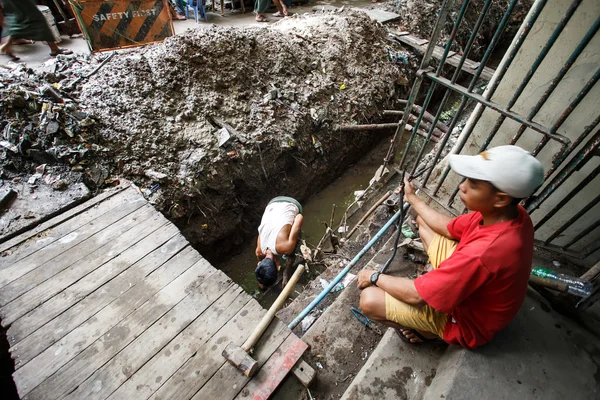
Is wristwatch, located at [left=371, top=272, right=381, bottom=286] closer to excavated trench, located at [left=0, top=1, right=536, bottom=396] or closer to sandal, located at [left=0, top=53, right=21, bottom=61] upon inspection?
Answer: excavated trench, located at [left=0, top=1, right=536, bottom=396]

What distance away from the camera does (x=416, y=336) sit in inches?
84.4

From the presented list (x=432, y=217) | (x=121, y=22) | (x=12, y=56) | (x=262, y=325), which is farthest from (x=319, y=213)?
(x=12, y=56)

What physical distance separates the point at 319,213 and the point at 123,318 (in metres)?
3.93

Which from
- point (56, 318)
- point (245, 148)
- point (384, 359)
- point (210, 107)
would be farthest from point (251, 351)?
point (210, 107)

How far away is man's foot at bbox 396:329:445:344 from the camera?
2120 mm

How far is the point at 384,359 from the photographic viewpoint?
6.92ft

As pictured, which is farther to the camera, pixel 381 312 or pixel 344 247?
pixel 344 247

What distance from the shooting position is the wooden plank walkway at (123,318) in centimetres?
197

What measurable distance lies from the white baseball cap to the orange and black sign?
6196 millimetres

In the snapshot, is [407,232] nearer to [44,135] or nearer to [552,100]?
[552,100]

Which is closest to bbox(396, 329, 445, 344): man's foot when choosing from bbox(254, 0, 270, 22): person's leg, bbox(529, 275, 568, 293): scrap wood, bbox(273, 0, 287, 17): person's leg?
bbox(529, 275, 568, 293): scrap wood

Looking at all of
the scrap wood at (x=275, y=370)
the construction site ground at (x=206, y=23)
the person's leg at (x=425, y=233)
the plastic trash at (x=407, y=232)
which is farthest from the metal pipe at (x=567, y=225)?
the construction site ground at (x=206, y=23)

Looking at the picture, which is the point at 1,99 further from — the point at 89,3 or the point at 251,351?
the point at 251,351

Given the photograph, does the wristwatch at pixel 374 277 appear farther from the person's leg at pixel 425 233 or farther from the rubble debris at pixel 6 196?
the rubble debris at pixel 6 196
